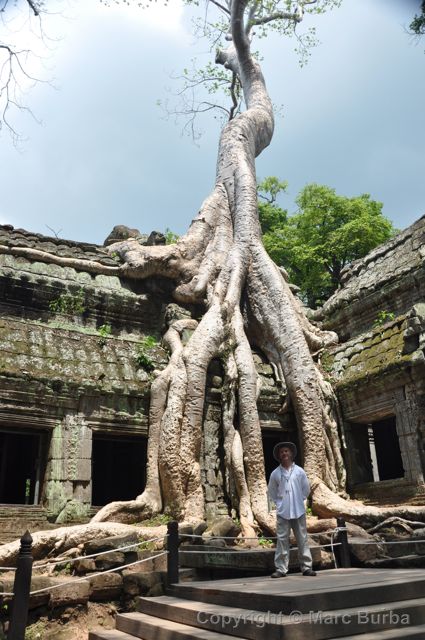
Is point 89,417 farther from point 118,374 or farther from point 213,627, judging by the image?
point 213,627

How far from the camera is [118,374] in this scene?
769cm

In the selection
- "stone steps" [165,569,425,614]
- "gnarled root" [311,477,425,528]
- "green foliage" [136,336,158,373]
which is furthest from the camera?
"green foliage" [136,336,158,373]

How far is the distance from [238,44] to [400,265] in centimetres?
831

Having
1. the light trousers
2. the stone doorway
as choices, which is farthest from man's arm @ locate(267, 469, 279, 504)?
the stone doorway

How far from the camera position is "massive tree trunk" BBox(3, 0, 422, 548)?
7.10 metres

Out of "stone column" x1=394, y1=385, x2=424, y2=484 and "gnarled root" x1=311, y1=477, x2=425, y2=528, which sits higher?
"stone column" x1=394, y1=385, x2=424, y2=484

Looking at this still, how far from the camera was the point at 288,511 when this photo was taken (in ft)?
14.7

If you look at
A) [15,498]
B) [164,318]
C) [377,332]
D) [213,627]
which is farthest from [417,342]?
[15,498]

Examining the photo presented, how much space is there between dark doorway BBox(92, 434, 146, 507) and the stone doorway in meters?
3.73

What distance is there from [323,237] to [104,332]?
13802mm

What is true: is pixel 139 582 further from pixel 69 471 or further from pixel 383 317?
pixel 383 317

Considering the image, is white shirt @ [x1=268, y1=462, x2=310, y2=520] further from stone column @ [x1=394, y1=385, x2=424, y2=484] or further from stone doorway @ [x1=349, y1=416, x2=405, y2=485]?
stone doorway @ [x1=349, y1=416, x2=405, y2=485]

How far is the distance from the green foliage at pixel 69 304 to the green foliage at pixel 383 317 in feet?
18.6

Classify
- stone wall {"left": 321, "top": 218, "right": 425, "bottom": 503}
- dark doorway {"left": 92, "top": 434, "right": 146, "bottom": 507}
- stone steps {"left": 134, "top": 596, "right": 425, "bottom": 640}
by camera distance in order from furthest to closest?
dark doorway {"left": 92, "top": 434, "right": 146, "bottom": 507}
stone wall {"left": 321, "top": 218, "right": 425, "bottom": 503}
stone steps {"left": 134, "top": 596, "right": 425, "bottom": 640}
